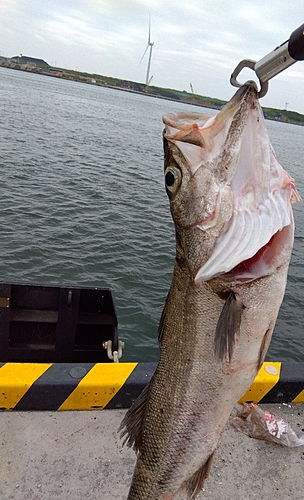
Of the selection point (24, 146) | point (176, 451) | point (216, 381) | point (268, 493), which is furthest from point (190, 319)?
point (24, 146)

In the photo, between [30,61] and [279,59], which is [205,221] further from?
[30,61]

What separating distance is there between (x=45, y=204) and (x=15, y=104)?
84.3ft

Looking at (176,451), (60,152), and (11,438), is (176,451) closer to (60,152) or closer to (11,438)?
(11,438)

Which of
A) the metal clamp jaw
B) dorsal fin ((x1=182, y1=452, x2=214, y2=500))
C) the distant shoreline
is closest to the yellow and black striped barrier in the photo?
dorsal fin ((x1=182, y1=452, x2=214, y2=500))

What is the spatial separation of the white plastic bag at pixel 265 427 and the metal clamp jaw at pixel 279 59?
9.34ft

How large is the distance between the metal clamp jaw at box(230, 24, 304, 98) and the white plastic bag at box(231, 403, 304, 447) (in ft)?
9.34

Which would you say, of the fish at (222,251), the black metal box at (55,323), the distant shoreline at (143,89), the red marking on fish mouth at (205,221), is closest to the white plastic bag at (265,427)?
the fish at (222,251)

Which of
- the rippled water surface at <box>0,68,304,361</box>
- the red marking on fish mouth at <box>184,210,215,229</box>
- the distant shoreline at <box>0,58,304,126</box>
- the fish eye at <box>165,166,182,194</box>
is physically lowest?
the rippled water surface at <box>0,68,304,361</box>

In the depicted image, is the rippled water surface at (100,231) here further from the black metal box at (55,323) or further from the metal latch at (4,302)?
the metal latch at (4,302)

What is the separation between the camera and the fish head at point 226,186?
2027mm

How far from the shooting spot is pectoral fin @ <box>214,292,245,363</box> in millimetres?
2070

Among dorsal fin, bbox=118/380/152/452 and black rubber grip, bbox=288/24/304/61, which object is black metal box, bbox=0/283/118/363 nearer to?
dorsal fin, bbox=118/380/152/452

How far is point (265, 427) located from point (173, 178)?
260cm

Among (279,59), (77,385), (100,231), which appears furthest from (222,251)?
(100,231)
